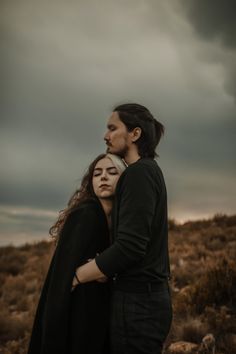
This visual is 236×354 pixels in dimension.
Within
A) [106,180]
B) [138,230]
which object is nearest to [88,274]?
[138,230]

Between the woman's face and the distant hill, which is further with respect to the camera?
the distant hill

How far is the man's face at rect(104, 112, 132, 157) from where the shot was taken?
2998mm

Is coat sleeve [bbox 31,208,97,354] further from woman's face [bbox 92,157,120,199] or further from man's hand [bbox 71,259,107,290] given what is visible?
woman's face [bbox 92,157,120,199]

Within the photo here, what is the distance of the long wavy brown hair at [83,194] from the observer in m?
2.96

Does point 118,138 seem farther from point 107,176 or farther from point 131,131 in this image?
point 107,176

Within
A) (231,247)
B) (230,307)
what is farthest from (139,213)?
(231,247)

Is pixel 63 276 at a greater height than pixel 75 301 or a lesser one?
greater

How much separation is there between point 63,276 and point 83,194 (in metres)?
0.67

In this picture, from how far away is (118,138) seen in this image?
118 inches

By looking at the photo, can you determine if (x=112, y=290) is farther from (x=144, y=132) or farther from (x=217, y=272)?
(x=217, y=272)

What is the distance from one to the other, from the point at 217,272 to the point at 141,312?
589 centimetres

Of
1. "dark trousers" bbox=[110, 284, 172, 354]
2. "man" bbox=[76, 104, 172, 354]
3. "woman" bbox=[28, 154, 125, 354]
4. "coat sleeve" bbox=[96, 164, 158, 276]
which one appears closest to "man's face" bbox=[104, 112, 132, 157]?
"woman" bbox=[28, 154, 125, 354]

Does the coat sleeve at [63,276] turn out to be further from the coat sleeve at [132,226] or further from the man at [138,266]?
the coat sleeve at [132,226]

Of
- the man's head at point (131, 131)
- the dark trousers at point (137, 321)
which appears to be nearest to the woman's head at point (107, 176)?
the man's head at point (131, 131)
